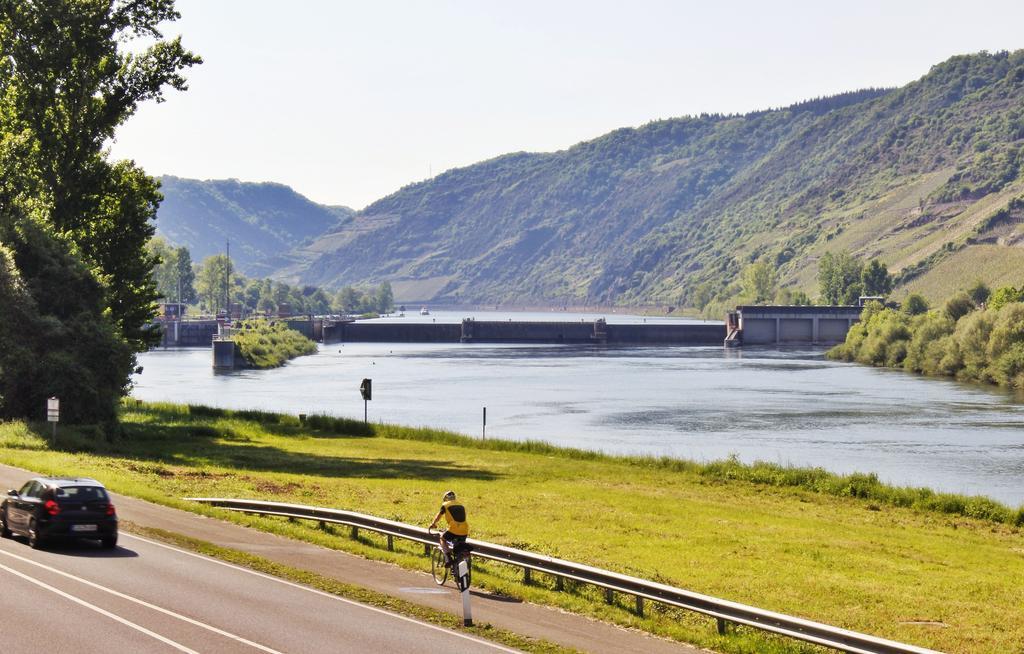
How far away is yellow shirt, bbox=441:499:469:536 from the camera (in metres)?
27.6

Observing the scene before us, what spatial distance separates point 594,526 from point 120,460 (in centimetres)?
2560

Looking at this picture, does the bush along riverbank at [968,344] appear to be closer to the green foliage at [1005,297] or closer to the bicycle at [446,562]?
the green foliage at [1005,297]

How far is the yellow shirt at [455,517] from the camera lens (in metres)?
27.6

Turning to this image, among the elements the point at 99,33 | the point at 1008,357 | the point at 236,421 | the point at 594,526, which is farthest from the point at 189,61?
the point at 1008,357

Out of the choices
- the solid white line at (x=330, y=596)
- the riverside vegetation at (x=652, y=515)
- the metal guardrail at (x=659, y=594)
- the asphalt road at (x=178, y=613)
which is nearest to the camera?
the metal guardrail at (x=659, y=594)

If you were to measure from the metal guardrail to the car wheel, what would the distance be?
27.1 ft

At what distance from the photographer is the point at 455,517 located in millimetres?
27672

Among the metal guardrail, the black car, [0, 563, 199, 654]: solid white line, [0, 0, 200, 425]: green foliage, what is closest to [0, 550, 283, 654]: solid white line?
[0, 563, 199, 654]: solid white line

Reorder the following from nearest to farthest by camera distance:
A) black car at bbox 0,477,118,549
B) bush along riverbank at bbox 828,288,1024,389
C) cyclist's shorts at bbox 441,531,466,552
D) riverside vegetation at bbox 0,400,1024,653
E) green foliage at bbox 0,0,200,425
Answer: cyclist's shorts at bbox 441,531,466,552
riverside vegetation at bbox 0,400,1024,653
black car at bbox 0,477,118,549
green foliage at bbox 0,0,200,425
bush along riverbank at bbox 828,288,1024,389

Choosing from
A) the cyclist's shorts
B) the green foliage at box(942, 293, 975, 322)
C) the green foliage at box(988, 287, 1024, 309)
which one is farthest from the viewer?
the green foliage at box(942, 293, 975, 322)

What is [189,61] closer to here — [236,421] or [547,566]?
[236,421]

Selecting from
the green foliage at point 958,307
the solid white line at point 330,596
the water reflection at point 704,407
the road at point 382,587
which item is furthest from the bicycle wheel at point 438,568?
the green foliage at point 958,307

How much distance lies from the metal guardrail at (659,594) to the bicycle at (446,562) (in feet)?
2.62

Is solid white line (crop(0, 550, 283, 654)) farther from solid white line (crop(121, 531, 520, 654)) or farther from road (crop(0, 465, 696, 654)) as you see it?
solid white line (crop(121, 531, 520, 654))
